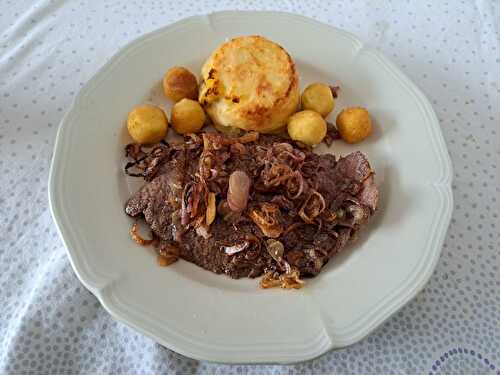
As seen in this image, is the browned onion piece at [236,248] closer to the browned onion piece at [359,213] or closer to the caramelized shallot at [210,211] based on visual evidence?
the caramelized shallot at [210,211]

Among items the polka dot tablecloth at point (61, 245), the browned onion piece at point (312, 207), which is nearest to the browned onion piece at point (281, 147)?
the browned onion piece at point (312, 207)

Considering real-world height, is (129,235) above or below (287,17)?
below

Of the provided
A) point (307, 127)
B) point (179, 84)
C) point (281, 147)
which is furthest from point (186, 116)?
point (307, 127)

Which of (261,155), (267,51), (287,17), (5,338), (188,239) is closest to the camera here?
(5,338)

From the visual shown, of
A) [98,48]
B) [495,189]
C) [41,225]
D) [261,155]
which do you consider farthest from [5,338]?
[495,189]

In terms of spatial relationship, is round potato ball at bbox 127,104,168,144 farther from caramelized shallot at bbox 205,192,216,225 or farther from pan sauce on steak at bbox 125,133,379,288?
caramelized shallot at bbox 205,192,216,225

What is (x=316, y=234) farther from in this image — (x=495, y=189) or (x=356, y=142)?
(x=495, y=189)
